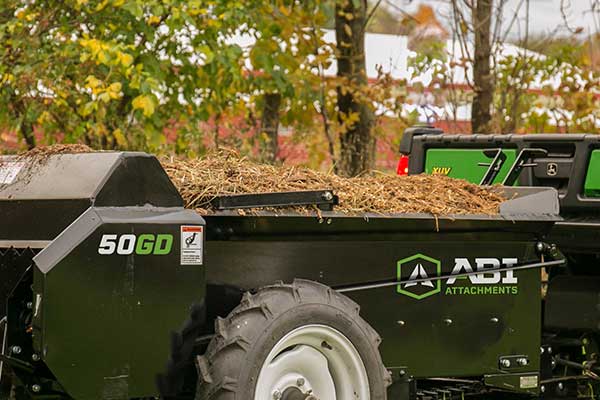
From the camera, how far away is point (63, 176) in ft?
18.4

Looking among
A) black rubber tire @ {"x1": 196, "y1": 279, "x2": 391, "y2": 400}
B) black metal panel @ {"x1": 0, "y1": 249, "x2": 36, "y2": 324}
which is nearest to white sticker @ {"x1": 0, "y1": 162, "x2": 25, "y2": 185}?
black metal panel @ {"x1": 0, "y1": 249, "x2": 36, "y2": 324}

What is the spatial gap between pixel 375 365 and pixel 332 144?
345 inches

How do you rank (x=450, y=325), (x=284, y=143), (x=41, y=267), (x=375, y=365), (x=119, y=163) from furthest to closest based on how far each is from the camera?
1. (x=284, y=143)
2. (x=450, y=325)
3. (x=375, y=365)
4. (x=119, y=163)
5. (x=41, y=267)

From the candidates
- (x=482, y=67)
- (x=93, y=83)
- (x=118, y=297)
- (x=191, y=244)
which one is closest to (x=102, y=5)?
(x=93, y=83)

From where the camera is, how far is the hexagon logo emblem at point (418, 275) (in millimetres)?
6195

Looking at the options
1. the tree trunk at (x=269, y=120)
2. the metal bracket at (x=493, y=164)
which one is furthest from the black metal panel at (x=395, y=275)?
the tree trunk at (x=269, y=120)

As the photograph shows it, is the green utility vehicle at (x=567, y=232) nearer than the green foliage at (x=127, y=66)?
Yes

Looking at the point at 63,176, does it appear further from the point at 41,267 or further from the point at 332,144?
the point at 332,144

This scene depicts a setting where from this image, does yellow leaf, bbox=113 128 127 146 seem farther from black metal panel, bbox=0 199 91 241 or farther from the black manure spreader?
black metal panel, bbox=0 199 91 241

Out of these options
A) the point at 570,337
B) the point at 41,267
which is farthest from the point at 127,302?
the point at 570,337

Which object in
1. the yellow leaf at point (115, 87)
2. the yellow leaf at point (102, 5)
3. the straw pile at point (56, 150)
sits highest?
the yellow leaf at point (102, 5)

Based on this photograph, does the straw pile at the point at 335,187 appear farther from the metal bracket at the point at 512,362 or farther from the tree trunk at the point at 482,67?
the tree trunk at the point at 482,67

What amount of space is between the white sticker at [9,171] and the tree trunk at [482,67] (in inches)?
361

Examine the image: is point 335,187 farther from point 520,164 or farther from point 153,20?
point 153,20
